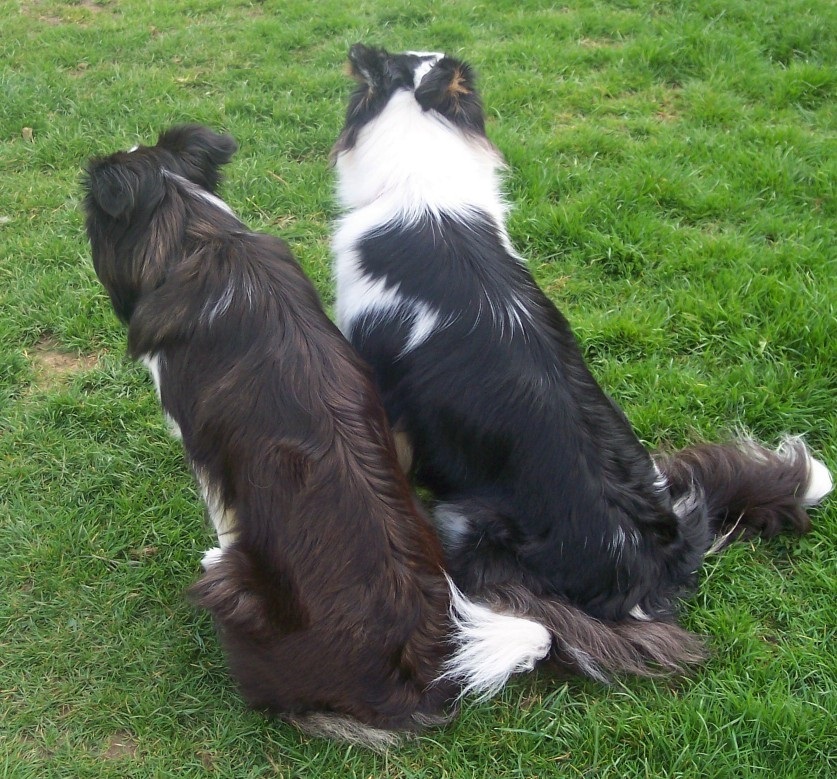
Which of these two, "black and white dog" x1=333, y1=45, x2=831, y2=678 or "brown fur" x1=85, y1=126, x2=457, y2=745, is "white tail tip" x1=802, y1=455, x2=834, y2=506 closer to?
"black and white dog" x1=333, y1=45, x2=831, y2=678

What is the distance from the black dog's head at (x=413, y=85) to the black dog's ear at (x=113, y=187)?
3.42 ft

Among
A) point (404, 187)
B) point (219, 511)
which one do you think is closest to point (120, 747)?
point (219, 511)

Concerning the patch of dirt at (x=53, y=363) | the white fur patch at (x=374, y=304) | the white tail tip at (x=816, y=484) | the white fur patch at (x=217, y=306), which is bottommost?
the white tail tip at (x=816, y=484)

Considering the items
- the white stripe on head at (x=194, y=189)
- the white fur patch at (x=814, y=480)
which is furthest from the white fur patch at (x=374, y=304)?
the white fur patch at (x=814, y=480)

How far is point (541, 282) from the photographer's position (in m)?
3.97

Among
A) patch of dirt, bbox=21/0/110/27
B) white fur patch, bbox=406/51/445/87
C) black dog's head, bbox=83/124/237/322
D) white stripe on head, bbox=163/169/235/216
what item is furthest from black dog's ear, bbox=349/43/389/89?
patch of dirt, bbox=21/0/110/27

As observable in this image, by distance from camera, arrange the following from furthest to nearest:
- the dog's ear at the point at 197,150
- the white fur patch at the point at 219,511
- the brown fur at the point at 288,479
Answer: the dog's ear at the point at 197,150 < the white fur patch at the point at 219,511 < the brown fur at the point at 288,479

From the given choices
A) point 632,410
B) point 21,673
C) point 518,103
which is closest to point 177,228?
point 21,673

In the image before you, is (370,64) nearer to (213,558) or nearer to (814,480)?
(213,558)

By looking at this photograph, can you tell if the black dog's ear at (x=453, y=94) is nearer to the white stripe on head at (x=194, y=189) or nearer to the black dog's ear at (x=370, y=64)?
the black dog's ear at (x=370, y=64)

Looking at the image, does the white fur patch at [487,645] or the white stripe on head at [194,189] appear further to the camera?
the white stripe on head at [194,189]

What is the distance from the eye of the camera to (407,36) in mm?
5625

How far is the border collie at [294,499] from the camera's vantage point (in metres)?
2.16

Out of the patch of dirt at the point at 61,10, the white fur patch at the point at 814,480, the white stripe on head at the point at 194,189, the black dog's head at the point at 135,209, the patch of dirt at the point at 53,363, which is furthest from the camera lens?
the patch of dirt at the point at 61,10
